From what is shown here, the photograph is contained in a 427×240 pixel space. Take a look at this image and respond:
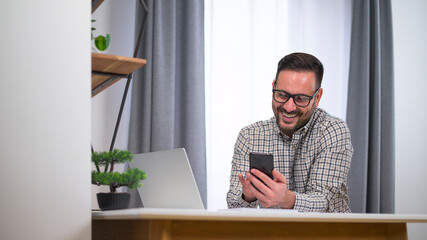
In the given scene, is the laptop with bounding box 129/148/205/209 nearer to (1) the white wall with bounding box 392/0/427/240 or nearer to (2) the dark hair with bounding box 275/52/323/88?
(2) the dark hair with bounding box 275/52/323/88

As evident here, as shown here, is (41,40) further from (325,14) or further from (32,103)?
(325,14)

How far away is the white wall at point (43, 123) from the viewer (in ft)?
3.78

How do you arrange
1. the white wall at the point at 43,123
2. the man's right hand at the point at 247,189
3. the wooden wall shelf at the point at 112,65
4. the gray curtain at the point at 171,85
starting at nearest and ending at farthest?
the white wall at the point at 43,123, the wooden wall shelf at the point at 112,65, the man's right hand at the point at 247,189, the gray curtain at the point at 171,85

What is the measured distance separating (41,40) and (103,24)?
1675 millimetres

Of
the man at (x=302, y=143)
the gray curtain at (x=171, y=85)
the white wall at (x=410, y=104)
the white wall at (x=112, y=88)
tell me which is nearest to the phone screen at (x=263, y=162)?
the man at (x=302, y=143)

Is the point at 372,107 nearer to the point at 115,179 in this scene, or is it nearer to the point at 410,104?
the point at 410,104

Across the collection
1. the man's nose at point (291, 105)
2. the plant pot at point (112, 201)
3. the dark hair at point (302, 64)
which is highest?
the dark hair at point (302, 64)

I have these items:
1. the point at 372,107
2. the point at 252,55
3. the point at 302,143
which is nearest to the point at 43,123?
the point at 302,143

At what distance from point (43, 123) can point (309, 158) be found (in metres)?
1.30

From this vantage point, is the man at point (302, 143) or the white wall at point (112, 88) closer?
the man at point (302, 143)

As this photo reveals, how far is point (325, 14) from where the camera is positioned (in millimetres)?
3469

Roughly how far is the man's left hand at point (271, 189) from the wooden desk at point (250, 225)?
528mm

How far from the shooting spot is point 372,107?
11.0ft

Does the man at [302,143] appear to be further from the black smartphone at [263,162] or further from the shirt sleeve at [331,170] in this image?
the black smartphone at [263,162]
